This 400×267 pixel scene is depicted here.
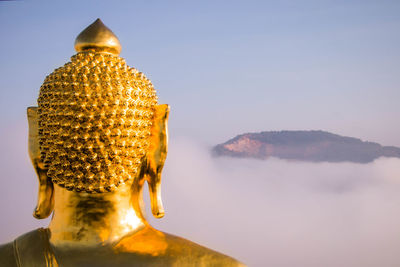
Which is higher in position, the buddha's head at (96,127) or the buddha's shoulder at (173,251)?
the buddha's head at (96,127)

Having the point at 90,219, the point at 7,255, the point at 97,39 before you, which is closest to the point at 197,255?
the point at 90,219

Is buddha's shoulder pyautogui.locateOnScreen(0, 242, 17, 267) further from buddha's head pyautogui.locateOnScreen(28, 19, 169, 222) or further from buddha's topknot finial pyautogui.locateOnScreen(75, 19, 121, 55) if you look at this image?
buddha's topknot finial pyautogui.locateOnScreen(75, 19, 121, 55)

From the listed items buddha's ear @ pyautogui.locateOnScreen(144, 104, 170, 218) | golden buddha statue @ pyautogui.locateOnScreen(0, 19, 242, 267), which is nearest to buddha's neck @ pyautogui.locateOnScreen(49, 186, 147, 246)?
golden buddha statue @ pyautogui.locateOnScreen(0, 19, 242, 267)

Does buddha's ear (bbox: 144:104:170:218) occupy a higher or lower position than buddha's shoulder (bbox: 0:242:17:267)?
higher

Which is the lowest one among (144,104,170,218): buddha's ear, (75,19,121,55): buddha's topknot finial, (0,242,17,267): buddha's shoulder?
(0,242,17,267): buddha's shoulder

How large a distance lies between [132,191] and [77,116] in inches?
13.6

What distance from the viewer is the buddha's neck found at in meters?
1.80

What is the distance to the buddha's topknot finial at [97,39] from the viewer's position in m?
1.93

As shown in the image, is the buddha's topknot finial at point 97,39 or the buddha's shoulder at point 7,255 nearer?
the buddha's shoulder at point 7,255

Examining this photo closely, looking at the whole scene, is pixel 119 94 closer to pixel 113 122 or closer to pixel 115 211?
pixel 113 122

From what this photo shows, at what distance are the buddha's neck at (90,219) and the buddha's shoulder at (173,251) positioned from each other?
5 cm

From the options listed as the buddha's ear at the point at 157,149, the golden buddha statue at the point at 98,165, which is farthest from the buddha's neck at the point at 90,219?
the buddha's ear at the point at 157,149

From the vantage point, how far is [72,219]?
181 centimetres

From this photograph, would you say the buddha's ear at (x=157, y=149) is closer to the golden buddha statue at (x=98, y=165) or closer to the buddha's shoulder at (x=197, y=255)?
the golden buddha statue at (x=98, y=165)
